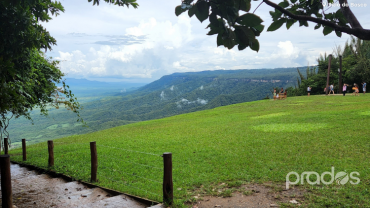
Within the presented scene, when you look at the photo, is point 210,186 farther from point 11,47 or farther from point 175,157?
point 11,47

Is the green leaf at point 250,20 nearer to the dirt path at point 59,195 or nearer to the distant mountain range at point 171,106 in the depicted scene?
the dirt path at point 59,195

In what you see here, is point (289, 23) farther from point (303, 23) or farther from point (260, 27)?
point (260, 27)

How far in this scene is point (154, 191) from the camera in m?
6.30

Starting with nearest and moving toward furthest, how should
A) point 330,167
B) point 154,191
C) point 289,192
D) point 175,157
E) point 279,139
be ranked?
point 289,192 < point 154,191 < point 330,167 < point 175,157 < point 279,139

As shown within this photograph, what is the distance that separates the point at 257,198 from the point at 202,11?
5.00m

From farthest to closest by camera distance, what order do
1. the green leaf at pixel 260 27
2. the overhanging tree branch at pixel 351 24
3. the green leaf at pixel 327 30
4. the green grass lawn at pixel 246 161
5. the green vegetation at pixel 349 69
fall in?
1. the green vegetation at pixel 349 69
2. the green grass lawn at pixel 246 161
3. the green leaf at pixel 327 30
4. the overhanging tree branch at pixel 351 24
5. the green leaf at pixel 260 27

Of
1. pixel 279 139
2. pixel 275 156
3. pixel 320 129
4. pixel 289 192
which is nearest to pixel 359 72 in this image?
pixel 320 129

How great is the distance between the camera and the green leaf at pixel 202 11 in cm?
178

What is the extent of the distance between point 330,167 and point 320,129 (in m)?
6.41

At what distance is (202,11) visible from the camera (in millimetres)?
1794

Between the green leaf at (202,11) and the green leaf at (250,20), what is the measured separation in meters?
0.27

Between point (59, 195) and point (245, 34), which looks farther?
point (59, 195)

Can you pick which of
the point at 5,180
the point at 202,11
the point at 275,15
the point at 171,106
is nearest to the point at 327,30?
the point at 275,15

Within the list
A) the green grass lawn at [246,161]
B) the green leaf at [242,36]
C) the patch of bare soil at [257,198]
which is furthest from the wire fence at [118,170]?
the green leaf at [242,36]
